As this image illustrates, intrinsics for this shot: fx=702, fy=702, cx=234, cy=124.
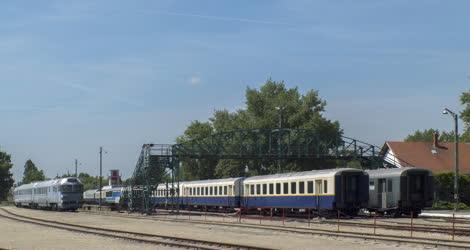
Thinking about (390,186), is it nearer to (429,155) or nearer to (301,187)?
(301,187)

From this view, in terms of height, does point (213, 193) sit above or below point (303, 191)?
below

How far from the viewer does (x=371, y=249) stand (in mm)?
21172

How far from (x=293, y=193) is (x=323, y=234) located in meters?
15.9

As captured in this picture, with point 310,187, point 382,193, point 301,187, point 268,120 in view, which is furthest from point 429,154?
point 310,187

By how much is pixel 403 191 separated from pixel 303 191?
231 inches

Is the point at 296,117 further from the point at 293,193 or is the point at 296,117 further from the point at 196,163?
the point at 293,193

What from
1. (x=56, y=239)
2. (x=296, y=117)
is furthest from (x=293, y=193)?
(x=296, y=117)

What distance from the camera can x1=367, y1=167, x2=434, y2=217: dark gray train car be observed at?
40.5m

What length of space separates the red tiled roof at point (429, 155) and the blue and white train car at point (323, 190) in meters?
46.3

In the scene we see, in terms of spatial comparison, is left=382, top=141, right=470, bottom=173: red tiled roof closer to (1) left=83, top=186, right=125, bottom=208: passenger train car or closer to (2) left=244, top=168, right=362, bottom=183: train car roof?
(1) left=83, top=186, right=125, bottom=208: passenger train car

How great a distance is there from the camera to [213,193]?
191 feet

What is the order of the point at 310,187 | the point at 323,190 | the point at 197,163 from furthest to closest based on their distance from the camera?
the point at 197,163, the point at 310,187, the point at 323,190

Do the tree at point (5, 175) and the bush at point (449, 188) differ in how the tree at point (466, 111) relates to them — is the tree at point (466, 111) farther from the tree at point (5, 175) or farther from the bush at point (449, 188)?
the tree at point (5, 175)

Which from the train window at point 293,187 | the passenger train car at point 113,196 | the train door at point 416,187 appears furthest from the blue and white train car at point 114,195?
the train door at point 416,187
